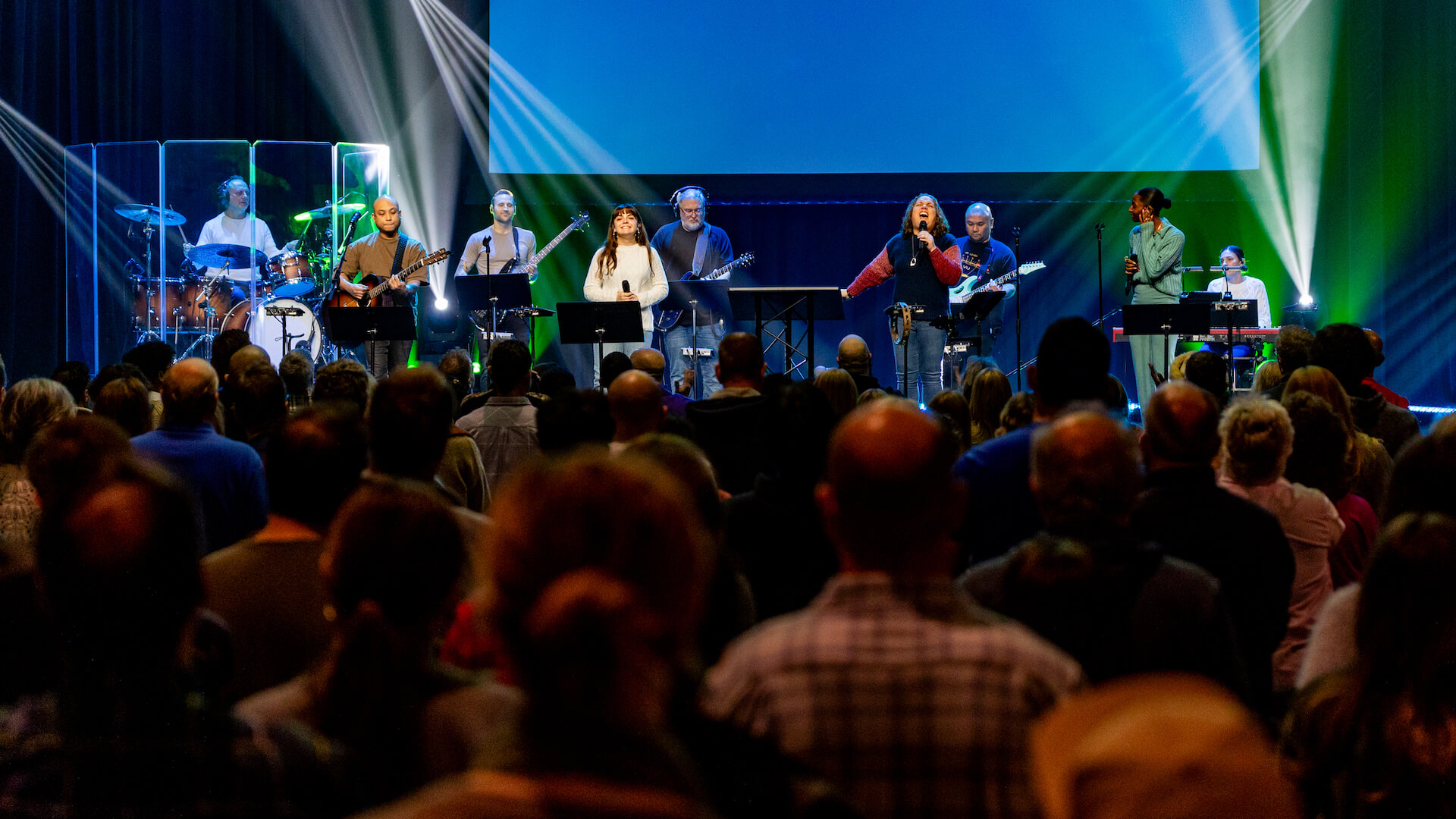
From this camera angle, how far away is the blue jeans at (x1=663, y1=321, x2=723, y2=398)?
10742 mm

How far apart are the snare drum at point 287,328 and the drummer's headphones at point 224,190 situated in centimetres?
105

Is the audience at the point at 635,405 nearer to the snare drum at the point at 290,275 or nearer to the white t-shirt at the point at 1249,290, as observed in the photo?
the snare drum at the point at 290,275

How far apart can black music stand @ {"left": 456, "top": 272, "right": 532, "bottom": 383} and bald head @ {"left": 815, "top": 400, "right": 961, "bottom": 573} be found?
8005 mm

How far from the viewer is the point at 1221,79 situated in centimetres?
1286

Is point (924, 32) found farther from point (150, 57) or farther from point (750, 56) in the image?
point (150, 57)

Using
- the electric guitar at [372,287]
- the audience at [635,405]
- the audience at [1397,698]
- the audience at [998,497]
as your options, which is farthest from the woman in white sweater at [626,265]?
the audience at [1397,698]

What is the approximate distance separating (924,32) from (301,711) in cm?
1208

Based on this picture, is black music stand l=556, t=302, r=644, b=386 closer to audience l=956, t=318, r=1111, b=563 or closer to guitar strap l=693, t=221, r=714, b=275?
guitar strap l=693, t=221, r=714, b=275

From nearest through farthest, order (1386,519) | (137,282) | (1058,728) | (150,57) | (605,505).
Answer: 1. (1058,728)
2. (605,505)
3. (1386,519)
4. (137,282)
5. (150,57)

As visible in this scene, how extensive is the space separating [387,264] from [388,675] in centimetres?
937

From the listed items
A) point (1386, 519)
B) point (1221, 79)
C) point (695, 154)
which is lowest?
point (1386, 519)

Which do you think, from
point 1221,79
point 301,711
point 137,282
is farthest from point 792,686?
point 1221,79

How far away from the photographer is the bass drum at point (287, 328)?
35.2 feet

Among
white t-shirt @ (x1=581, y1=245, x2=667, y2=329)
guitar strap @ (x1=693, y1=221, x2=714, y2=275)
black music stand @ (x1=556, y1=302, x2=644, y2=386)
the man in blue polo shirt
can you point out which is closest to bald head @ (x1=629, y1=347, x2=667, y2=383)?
the man in blue polo shirt
